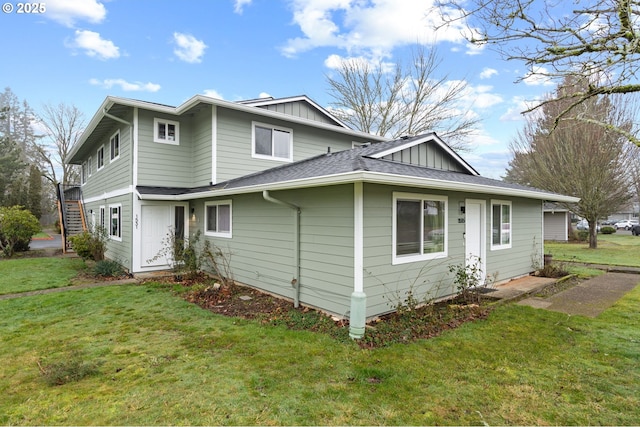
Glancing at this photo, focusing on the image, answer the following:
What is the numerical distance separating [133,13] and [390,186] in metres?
10.5

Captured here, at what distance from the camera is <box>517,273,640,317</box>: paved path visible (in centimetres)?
612

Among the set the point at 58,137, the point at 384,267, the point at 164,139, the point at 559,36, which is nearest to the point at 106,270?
the point at 164,139

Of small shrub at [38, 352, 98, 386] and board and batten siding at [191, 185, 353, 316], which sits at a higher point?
board and batten siding at [191, 185, 353, 316]

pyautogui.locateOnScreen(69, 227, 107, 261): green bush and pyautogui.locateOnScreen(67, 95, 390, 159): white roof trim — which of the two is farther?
pyautogui.locateOnScreen(69, 227, 107, 261): green bush

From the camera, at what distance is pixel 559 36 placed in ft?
12.4

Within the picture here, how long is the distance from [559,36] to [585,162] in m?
15.9

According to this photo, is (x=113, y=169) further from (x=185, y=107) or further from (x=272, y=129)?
(x=272, y=129)

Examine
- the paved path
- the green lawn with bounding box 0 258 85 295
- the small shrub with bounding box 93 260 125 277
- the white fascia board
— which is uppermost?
the white fascia board

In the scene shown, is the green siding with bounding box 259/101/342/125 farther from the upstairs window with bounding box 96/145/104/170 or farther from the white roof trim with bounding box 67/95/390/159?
the upstairs window with bounding box 96/145/104/170

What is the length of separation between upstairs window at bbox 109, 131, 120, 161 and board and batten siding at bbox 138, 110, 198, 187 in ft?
6.17

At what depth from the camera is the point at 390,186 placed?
5.45 metres

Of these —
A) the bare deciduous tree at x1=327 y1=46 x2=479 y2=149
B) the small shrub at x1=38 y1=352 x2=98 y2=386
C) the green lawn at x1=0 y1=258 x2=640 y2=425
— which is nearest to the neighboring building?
the green lawn at x1=0 y1=258 x2=640 y2=425

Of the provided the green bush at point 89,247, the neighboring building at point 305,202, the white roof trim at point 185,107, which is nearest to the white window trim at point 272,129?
the neighboring building at point 305,202

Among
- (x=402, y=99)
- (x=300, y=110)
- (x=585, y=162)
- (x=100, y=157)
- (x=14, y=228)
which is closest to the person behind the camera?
(x=300, y=110)
